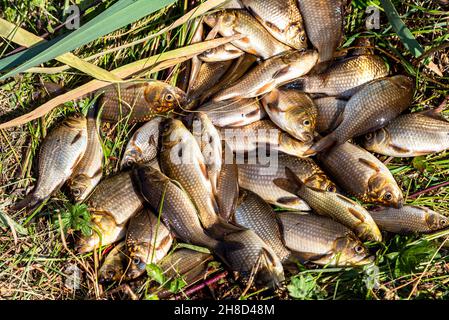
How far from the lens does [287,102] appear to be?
11.9ft

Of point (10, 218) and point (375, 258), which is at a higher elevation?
point (10, 218)

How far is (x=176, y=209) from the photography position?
3398 mm

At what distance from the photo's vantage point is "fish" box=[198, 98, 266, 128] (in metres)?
3.65

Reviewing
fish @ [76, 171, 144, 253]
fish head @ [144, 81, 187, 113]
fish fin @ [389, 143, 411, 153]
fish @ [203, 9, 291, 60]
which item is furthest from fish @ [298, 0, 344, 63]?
fish @ [76, 171, 144, 253]

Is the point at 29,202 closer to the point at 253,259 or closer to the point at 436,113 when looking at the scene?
the point at 253,259

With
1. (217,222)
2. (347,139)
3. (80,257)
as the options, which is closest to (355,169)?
(347,139)

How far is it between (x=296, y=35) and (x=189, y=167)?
3.87ft

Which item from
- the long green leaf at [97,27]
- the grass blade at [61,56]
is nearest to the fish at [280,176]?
the grass blade at [61,56]

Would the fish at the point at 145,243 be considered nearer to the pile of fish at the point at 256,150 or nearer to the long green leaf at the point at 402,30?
the pile of fish at the point at 256,150

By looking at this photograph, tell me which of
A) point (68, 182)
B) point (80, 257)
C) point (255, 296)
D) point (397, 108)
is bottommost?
point (255, 296)

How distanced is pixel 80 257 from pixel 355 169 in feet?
6.19

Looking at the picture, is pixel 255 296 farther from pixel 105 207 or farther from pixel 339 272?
pixel 105 207

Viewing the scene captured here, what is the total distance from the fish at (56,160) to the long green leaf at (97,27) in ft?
2.61

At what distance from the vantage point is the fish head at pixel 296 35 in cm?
372
